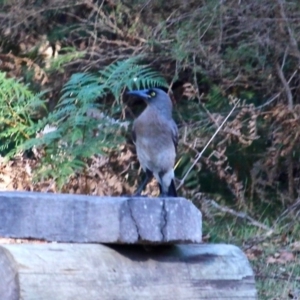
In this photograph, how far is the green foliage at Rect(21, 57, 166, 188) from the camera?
6.23 meters

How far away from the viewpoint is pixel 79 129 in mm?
6305

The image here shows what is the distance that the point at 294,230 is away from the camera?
673cm

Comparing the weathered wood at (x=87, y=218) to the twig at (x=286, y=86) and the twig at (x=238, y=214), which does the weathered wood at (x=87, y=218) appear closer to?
the twig at (x=238, y=214)

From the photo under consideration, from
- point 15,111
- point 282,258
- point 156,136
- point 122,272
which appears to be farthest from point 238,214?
point 122,272

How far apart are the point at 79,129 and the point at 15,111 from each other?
0.65 metres

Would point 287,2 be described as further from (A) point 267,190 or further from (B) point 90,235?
(B) point 90,235

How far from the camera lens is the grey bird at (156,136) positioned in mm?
5617

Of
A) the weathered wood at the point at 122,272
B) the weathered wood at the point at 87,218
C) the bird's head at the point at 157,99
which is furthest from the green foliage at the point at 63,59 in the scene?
the weathered wood at the point at 87,218

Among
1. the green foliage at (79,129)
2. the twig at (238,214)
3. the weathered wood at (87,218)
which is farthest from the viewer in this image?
the twig at (238,214)

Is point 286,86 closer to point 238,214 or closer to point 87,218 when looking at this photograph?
point 238,214

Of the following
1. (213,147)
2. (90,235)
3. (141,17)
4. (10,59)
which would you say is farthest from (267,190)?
(90,235)

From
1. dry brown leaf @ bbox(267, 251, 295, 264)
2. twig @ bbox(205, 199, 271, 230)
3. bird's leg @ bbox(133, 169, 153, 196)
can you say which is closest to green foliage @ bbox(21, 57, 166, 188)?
bird's leg @ bbox(133, 169, 153, 196)

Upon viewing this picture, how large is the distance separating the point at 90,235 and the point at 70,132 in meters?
3.26

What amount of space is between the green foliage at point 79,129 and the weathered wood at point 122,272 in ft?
9.67
